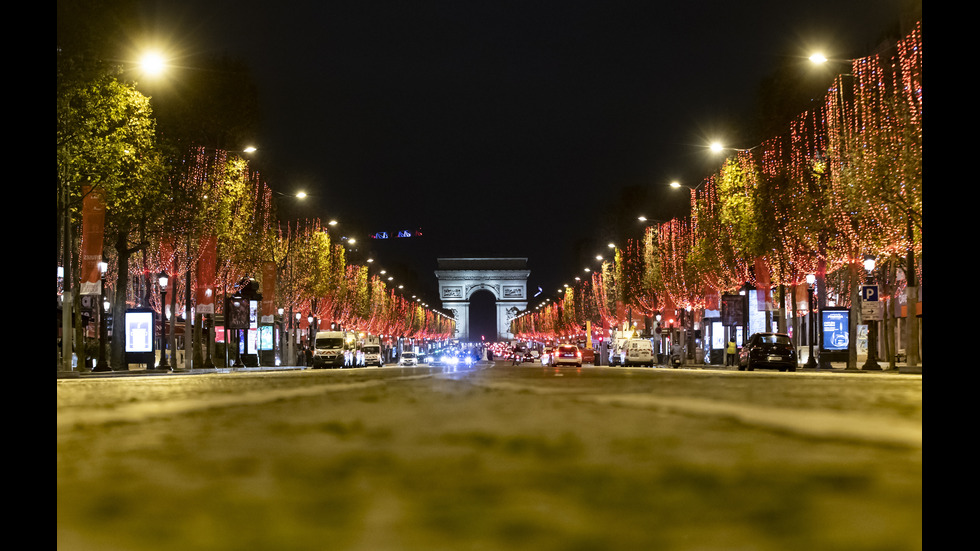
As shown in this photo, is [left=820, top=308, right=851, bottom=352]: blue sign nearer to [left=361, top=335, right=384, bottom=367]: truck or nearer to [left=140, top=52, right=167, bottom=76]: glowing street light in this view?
Answer: [left=140, top=52, right=167, bottom=76]: glowing street light

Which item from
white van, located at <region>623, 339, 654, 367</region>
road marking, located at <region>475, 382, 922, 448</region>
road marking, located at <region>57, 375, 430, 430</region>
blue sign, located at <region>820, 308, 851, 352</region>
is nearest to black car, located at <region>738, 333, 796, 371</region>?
blue sign, located at <region>820, 308, 851, 352</region>

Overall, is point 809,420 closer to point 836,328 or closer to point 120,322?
point 120,322

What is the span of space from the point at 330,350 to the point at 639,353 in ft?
61.0

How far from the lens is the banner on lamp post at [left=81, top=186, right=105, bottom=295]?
1458 inches

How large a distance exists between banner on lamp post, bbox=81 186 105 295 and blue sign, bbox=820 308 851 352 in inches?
1108

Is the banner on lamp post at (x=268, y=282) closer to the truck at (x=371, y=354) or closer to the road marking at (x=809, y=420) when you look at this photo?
the truck at (x=371, y=354)

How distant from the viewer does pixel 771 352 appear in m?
50.6

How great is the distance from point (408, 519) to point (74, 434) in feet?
17.2

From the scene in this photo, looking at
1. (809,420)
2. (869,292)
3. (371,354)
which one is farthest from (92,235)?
(371,354)

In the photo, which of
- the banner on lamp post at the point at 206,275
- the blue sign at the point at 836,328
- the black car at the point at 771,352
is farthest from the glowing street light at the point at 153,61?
the blue sign at the point at 836,328

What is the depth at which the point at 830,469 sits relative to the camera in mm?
5734

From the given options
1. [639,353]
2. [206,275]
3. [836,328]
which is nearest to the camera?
[836,328]
